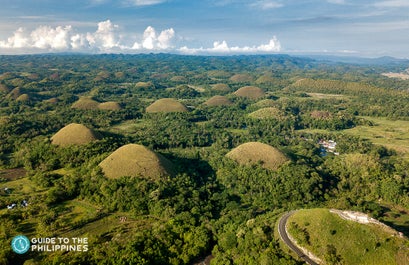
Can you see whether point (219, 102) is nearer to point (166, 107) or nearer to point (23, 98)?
point (166, 107)

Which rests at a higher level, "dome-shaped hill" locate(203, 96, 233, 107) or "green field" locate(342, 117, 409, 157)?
"dome-shaped hill" locate(203, 96, 233, 107)

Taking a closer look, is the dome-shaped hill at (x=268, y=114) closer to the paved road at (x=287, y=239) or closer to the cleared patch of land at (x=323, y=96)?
the cleared patch of land at (x=323, y=96)

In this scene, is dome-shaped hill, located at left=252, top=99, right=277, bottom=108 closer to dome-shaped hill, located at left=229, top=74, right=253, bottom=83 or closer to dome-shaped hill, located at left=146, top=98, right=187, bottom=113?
dome-shaped hill, located at left=146, top=98, right=187, bottom=113

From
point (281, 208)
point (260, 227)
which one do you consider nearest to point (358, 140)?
point (281, 208)

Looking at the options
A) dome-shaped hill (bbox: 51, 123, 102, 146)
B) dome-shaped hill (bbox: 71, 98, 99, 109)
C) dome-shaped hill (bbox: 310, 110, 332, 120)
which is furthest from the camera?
dome-shaped hill (bbox: 71, 98, 99, 109)

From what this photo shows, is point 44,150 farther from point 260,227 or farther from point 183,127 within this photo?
point 260,227
